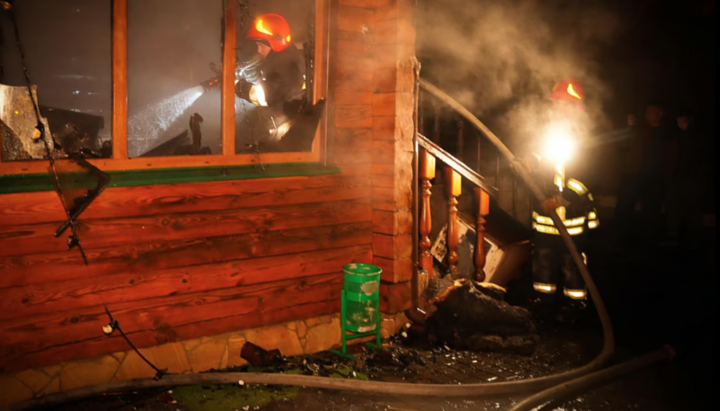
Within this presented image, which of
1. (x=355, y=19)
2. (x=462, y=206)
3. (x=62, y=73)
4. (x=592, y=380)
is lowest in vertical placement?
(x=592, y=380)

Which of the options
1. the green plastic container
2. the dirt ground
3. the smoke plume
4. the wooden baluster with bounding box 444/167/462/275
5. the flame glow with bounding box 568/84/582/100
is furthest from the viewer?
the smoke plume

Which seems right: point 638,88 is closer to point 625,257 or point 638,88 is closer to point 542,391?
point 625,257

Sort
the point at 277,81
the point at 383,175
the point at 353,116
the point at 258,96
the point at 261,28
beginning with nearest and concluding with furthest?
1. the point at 261,28
2. the point at 258,96
3. the point at 277,81
4. the point at 353,116
5. the point at 383,175

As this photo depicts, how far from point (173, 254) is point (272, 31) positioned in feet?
7.82

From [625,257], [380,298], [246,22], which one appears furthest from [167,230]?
[625,257]

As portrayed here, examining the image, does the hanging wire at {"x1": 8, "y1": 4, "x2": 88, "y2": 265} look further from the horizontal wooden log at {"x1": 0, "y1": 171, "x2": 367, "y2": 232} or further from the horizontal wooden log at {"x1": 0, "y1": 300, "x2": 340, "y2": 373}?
the horizontal wooden log at {"x1": 0, "y1": 300, "x2": 340, "y2": 373}

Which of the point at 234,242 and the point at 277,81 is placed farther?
the point at 277,81

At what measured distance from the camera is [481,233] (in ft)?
26.1

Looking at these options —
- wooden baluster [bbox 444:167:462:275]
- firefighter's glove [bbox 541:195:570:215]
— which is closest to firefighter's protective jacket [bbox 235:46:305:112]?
wooden baluster [bbox 444:167:462:275]

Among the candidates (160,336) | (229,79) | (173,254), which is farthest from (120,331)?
(229,79)

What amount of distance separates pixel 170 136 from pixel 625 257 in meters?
8.68

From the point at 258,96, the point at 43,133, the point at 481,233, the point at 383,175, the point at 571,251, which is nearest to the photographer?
the point at 43,133

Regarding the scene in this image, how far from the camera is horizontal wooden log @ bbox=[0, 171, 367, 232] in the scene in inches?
189

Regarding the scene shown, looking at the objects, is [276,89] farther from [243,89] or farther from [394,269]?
[394,269]
